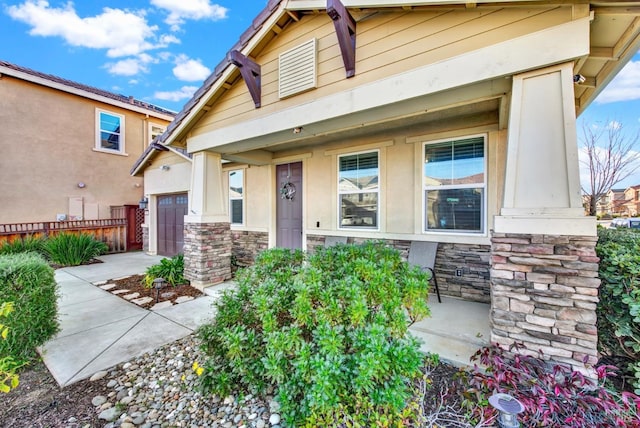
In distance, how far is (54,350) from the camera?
3299 mm

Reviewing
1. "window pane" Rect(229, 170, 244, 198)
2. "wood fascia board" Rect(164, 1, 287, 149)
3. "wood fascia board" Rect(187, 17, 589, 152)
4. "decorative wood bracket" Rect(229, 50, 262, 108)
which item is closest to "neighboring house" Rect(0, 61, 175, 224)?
"window pane" Rect(229, 170, 244, 198)

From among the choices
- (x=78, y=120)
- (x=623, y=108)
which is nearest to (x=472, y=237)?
(x=623, y=108)

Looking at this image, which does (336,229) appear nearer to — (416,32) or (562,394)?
(416,32)

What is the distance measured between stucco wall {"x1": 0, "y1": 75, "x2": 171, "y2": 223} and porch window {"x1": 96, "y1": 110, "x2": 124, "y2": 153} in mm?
180

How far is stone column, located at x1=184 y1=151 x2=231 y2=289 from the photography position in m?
5.76

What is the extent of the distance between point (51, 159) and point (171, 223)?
4.99 meters

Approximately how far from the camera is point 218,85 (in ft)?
16.8

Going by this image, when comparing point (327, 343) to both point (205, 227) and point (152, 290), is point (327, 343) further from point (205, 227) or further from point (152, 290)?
point (152, 290)

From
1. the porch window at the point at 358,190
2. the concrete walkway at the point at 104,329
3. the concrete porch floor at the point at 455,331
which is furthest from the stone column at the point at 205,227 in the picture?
the concrete porch floor at the point at 455,331

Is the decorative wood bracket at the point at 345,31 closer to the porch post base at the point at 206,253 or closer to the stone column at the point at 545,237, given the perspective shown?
the stone column at the point at 545,237

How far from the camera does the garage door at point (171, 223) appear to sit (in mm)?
9344

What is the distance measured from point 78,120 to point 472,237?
554 inches

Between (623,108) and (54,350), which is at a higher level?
(623,108)

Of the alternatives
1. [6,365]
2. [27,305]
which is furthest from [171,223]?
[6,365]
